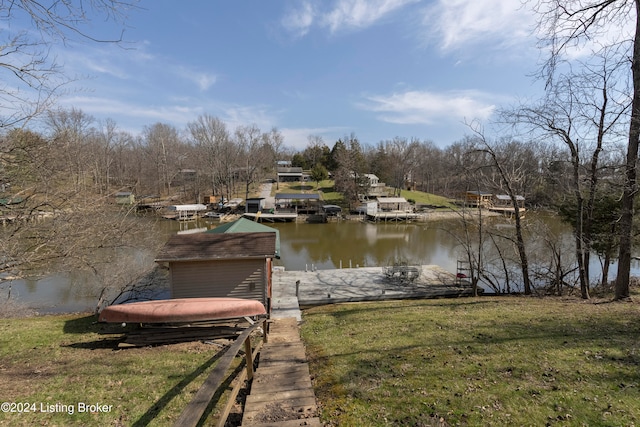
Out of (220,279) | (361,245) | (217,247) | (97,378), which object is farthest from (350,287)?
(361,245)

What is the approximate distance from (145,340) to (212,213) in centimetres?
3823

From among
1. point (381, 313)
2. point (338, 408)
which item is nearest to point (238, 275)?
point (381, 313)

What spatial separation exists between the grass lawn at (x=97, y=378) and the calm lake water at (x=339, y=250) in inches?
175

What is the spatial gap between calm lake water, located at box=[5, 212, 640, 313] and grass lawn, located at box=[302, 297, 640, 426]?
25.1ft

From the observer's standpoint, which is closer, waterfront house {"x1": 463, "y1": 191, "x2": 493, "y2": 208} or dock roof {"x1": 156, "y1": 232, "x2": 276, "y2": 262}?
dock roof {"x1": 156, "y1": 232, "x2": 276, "y2": 262}

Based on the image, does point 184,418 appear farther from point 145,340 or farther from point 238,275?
point 238,275

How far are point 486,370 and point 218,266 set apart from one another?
8.54m

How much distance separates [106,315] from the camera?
6.91 metres

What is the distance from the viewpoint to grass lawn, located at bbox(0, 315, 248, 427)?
417cm

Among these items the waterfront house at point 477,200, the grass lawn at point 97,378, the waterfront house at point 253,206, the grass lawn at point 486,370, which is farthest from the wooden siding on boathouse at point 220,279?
the waterfront house at point 253,206

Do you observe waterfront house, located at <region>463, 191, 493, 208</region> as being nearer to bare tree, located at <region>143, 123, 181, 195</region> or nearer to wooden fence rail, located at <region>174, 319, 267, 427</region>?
wooden fence rail, located at <region>174, 319, 267, 427</region>

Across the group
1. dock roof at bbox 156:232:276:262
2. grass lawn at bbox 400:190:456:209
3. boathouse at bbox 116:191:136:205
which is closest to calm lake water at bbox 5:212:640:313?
boathouse at bbox 116:191:136:205

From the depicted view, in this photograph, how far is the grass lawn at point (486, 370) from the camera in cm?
365

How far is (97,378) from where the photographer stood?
17.1 feet
